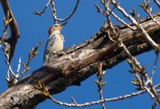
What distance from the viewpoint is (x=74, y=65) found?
155 inches

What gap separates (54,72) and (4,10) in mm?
793

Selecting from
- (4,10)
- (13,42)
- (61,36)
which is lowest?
(61,36)

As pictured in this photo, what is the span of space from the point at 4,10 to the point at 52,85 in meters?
0.88

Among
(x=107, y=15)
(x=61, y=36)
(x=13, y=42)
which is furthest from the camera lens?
(x=61, y=36)

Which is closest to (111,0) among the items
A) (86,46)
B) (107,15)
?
(107,15)

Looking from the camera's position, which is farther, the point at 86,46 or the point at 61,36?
the point at 61,36

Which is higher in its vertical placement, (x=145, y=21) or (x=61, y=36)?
(x=145, y=21)

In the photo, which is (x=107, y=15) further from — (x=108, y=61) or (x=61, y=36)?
(x=61, y=36)

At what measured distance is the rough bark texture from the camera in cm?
370

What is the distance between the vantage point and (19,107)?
3693 millimetres

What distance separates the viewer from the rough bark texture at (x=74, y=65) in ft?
12.1

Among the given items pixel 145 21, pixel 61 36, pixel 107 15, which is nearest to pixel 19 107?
pixel 107 15

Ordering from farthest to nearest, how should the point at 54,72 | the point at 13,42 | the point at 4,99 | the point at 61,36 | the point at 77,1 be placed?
the point at 61,36 → the point at 77,1 → the point at 13,42 → the point at 54,72 → the point at 4,99

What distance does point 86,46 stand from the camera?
407 centimetres
